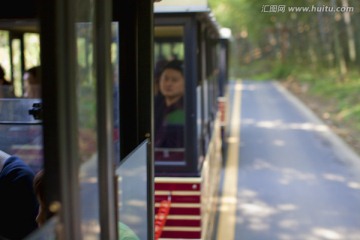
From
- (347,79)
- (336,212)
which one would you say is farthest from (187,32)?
(347,79)

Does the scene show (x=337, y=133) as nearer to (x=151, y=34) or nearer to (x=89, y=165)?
(x=151, y=34)

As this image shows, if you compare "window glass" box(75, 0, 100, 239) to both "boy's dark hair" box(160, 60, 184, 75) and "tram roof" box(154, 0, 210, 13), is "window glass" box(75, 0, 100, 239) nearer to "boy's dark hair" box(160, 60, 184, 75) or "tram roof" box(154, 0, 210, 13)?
"tram roof" box(154, 0, 210, 13)

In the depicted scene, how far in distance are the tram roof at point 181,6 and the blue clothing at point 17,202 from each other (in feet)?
7.55

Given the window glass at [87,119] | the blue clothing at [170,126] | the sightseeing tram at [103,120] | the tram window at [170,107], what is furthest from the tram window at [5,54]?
the window glass at [87,119]

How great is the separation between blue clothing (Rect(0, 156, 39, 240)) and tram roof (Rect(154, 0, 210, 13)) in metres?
2.30

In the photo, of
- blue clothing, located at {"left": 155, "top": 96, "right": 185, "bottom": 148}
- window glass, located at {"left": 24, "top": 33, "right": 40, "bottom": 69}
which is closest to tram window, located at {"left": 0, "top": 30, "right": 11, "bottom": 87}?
window glass, located at {"left": 24, "top": 33, "right": 40, "bottom": 69}

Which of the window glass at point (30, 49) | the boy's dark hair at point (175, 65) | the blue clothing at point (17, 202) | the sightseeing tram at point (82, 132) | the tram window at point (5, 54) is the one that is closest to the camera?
the sightseeing tram at point (82, 132)

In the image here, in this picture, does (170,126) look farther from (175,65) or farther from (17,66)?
(17,66)

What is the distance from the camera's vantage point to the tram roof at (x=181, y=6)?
491 cm

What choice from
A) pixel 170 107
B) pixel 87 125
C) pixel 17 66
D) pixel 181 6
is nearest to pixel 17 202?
pixel 87 125

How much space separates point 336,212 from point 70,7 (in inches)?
259

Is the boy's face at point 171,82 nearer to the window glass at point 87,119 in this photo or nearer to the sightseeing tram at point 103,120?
the sightseeing tram at point 103,120

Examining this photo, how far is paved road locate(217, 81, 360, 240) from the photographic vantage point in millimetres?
6758

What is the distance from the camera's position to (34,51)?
5668 millimetres
